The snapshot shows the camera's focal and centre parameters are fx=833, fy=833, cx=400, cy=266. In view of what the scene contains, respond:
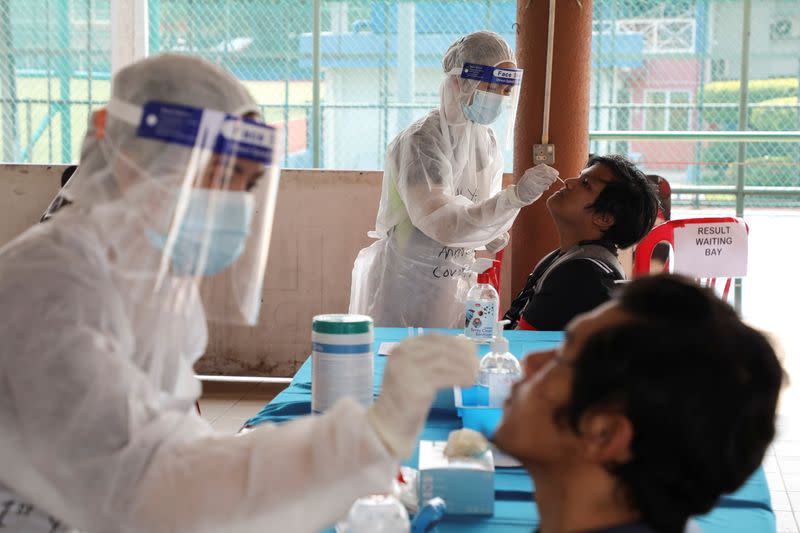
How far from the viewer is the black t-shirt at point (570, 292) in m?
2.67

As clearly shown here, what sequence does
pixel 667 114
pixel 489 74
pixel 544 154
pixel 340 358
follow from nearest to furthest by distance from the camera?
pixel 340 358, pixel 489 74, pixel 544 154, pixel 667 114

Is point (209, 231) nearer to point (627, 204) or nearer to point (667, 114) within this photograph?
point (627, 204)

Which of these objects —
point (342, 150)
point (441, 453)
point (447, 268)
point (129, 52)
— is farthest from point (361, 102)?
point (441, 453)

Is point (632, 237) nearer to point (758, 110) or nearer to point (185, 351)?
point (185, 351)

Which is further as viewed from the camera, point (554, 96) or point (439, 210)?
point (554, 96)

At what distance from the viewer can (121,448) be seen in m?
1.02

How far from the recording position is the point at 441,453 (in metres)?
1.51

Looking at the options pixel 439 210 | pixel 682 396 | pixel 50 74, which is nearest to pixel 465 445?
pixel 682 396

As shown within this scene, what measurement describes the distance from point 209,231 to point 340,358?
0.57 metres

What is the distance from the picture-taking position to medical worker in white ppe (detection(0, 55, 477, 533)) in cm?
102

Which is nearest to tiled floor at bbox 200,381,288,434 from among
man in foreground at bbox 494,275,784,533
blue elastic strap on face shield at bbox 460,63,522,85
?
blue elastic strap on face shield at bbox 460,63,522,85

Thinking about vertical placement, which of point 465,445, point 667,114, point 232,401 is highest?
point 667,114

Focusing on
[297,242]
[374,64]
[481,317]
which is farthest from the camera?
[374,64]

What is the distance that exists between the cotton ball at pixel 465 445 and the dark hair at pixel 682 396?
0.42 metres
